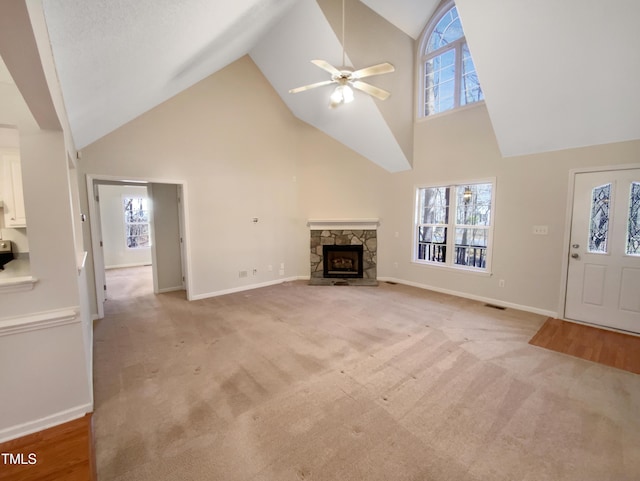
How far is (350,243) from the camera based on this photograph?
19.3 ft

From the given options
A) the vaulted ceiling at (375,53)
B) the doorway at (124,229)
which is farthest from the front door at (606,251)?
the doorway at (124,229)

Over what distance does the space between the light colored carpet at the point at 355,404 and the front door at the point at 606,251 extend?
2.75ft

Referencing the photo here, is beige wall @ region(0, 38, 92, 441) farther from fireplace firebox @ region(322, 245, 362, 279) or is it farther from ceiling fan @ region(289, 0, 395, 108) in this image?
fireplace firebox @ region(322, 245, 362, 279)

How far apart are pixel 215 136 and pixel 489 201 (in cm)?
486

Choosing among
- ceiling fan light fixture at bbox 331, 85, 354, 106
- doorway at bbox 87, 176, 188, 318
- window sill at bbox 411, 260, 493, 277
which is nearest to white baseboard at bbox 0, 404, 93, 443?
doorway at bbox 87, 176, 188, 318

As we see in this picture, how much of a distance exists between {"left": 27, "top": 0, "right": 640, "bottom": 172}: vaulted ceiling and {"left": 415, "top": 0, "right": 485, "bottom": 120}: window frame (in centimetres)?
16

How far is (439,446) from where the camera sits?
174 centimetres

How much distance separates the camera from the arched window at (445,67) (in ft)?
14.6

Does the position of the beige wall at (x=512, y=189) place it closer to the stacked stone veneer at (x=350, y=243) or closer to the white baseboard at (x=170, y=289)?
the stacked stone veneer at (x=350, y=243)

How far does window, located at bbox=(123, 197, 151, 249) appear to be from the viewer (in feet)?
26.3

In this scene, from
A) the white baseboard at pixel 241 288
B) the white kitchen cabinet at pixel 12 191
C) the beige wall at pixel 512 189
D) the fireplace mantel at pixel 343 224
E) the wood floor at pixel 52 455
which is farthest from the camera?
the fireplace mantel at pixel 343 224

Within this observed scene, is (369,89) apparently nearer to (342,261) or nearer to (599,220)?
(599,220)

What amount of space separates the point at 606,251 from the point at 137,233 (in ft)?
34.2

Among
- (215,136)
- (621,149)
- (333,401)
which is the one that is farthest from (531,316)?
(215,136)
